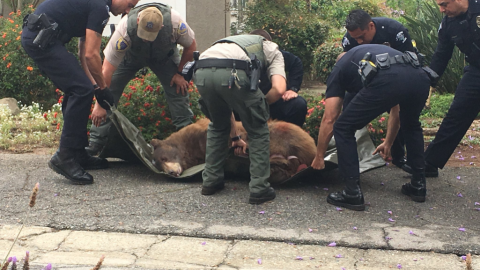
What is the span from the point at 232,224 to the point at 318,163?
3.62ft

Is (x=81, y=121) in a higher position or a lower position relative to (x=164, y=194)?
higher

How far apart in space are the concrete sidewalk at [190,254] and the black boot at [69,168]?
121 centimetres

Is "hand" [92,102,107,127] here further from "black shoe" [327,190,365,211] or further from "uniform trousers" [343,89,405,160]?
"uniform trousers" [343,89,405,160]

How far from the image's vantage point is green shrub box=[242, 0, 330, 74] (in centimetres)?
1236

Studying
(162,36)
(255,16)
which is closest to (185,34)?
(162,36)

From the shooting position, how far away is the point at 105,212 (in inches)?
165

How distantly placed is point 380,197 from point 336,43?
787 cm

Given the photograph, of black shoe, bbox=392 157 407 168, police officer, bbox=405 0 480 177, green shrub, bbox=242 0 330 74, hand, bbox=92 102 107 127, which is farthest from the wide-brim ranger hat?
green shrub, bbox=242 0 330 74

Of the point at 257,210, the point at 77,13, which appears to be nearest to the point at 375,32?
the point at 257,210

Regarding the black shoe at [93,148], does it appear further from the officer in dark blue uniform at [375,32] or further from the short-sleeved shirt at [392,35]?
the short-sleeved shirt at [392,35]

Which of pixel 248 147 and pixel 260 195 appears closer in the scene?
pixel 260 195

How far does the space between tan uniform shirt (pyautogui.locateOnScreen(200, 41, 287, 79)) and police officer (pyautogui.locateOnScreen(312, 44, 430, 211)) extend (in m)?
0.48

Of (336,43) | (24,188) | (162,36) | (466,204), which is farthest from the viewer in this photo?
(336,43)

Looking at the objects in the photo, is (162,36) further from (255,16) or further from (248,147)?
(255,16)
